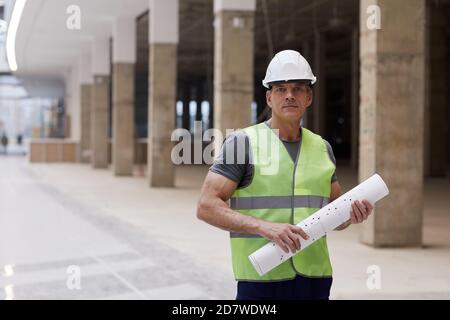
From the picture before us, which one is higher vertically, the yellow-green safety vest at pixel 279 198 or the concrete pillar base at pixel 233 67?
the concrete pillar base at pixel 233 67

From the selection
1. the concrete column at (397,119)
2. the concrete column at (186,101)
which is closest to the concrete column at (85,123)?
the concrete column at (186,101)

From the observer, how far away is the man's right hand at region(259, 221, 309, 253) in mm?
2715

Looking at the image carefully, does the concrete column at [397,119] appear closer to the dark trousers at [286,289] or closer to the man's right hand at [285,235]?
the dark trousers at [286,289]

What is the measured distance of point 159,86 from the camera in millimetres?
22359

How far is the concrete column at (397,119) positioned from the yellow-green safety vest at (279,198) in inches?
301

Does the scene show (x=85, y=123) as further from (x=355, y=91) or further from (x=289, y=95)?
(x=289, y=95)

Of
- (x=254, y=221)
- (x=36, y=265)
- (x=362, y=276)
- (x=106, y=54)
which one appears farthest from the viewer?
(x=106, y=54)

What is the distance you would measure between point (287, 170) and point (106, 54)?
103 feet

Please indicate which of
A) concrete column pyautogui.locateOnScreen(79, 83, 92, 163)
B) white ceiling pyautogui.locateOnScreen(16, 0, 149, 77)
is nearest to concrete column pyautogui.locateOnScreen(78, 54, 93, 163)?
concrete column pyautogui.locateOnScreen(79, 83, 92, 163)

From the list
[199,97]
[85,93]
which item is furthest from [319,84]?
[199,97]

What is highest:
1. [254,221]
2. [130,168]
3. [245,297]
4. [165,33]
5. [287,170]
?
[165,33]

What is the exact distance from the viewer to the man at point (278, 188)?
291cm

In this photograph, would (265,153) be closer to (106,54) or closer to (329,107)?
(106,54)
